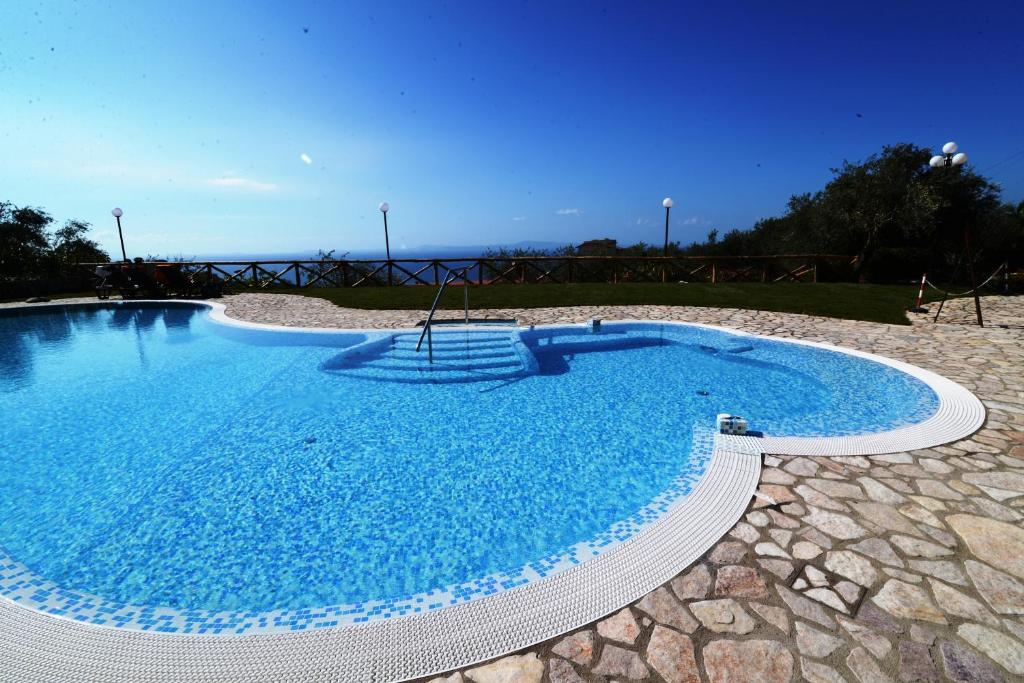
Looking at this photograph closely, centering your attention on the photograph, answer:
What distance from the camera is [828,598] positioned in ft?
7.50

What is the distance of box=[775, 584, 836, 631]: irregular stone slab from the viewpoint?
2.14 meters

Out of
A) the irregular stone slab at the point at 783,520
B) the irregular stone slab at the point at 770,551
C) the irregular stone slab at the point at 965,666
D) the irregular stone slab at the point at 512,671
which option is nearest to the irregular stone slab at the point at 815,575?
the irregular stone slab at the point at 770,551

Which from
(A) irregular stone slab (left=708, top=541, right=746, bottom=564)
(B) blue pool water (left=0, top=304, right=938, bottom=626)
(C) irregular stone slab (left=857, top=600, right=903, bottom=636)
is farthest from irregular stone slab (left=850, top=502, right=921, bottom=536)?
(B) blue pool water (left=0, top=304, right=938, bottom=626)

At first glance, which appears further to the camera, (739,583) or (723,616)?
(739,583)

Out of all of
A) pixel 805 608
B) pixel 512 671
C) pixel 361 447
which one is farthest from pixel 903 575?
pixel 361 447

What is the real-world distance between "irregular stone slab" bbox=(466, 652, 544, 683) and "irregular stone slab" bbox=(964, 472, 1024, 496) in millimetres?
3622

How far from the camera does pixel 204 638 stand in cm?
221

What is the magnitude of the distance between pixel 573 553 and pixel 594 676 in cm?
119

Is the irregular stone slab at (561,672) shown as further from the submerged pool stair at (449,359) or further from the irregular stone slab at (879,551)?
the submerged pool stair at (449,359)

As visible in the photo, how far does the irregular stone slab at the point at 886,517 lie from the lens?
2.81 meters

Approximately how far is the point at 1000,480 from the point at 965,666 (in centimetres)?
228

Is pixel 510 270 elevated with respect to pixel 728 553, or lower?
elevated

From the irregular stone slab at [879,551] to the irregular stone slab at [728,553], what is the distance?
0.65 m

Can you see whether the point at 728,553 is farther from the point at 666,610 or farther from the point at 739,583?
the point at 666,610
